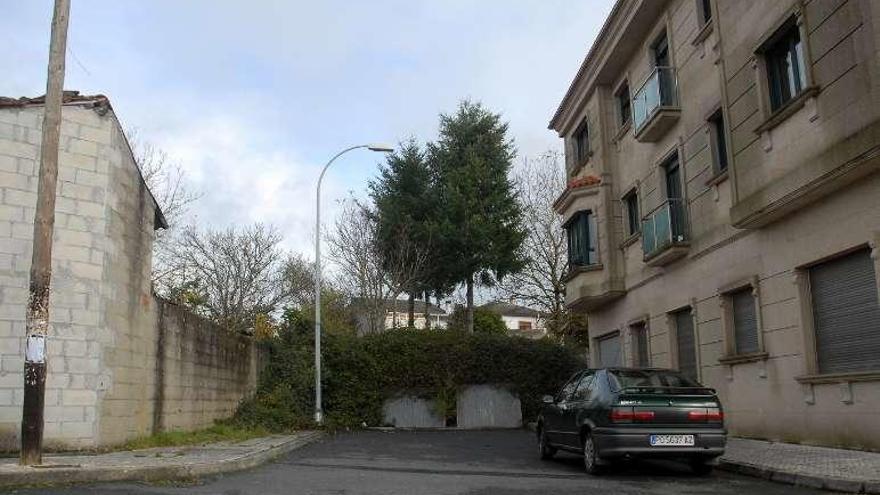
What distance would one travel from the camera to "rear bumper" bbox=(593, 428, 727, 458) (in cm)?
982

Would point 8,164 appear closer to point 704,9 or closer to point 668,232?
point 668,232

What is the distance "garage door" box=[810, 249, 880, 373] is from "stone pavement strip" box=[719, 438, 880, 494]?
55.0 inches

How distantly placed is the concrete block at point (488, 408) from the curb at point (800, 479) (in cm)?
1359

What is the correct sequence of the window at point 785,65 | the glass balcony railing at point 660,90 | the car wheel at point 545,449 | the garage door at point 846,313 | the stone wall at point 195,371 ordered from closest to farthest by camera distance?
the garage door at point 846,313 → the window at point 785,65 → the car wheel at point 545,449 → the stone wall at point 195,371 → the glass balcony railing at point 660,90

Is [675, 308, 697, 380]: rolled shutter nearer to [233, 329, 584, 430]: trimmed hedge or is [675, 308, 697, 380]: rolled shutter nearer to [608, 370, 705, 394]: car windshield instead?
[608, 370, 705, 394]: car windshield

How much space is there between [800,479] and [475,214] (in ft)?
84.6

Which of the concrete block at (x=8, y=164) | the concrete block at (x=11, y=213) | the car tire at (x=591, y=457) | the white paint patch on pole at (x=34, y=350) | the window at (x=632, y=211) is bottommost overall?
the car tire at (x=591, y=457)

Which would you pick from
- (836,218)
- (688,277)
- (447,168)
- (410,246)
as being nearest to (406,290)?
(410,246)

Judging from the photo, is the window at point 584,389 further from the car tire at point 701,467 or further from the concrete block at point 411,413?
the concrete block at point 411,413

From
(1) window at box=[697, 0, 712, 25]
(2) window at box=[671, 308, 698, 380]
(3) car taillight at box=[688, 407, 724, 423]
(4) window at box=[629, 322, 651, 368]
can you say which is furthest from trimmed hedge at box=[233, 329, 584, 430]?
(3) car taillight at box=[688, 407, 724, 423]

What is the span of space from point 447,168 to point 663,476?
26.9 m

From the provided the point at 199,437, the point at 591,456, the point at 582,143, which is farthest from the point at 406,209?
the point at 591,456

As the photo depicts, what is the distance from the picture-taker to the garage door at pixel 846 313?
11.0m

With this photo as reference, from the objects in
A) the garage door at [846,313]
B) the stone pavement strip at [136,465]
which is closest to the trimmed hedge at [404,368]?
the stone pavement strip at [136,465]
